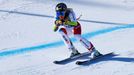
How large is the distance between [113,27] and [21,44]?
236cm

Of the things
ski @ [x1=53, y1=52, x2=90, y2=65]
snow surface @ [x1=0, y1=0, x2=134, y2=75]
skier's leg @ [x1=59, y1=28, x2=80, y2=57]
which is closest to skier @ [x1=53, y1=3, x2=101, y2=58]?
skier's leg @ [x1=59, y1=28, x2=80, y2=57]

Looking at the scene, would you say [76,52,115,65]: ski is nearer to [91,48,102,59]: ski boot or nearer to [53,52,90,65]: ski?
[91,48,102,59]: ski boot

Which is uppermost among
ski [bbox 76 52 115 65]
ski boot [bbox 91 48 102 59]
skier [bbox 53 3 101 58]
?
skier [bbox 53 3 101 58]

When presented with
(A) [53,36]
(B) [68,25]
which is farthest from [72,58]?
(A) [53,36]

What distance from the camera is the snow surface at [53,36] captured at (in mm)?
8297

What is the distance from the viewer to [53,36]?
10.5 metres

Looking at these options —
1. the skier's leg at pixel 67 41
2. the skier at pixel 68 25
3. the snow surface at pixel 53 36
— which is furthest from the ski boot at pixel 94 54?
the skier's leg at pixel 67 41

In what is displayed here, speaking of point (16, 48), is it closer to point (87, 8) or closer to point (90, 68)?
point (90, 68)

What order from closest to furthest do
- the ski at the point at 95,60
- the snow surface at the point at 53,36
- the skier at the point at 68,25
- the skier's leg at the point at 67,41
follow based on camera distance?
the snow surface at the point at 53,36 → the ski at the point at 95,60 → the skier at the point at 68,25 → the skier's leg at the point at 67,41

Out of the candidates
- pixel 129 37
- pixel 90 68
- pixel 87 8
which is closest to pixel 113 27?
pixel 129 37

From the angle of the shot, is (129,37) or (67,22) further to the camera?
(129,37)

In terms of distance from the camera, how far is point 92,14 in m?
12.3

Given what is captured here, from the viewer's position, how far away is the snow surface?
8.30 meters

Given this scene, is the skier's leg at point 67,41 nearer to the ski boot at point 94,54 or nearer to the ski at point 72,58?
the ski at point 72,58
